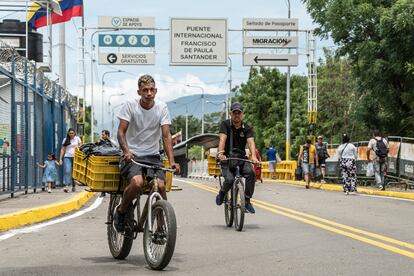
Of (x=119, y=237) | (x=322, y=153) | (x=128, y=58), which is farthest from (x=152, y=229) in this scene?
(x=128, y=58)

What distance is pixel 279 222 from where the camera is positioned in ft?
36.4

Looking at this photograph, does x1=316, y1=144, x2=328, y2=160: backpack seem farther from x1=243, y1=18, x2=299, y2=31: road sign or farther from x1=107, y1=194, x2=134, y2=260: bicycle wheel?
x1=107, y1=194, x2=134, y2=260: bicycle wheel

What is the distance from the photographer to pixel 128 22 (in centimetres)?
3366

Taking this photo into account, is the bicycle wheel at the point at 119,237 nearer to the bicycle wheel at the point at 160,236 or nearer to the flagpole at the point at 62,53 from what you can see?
the bicycle wheel at the point at 160,236

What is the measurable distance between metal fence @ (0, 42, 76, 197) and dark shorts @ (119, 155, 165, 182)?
27.6ft

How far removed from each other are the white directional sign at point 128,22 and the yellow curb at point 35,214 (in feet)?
64.6

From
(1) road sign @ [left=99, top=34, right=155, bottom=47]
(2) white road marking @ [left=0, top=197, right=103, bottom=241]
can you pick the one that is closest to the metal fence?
(2) white road marking @ [left=0, top=197, right=103, bottom=241]

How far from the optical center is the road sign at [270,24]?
34.2m

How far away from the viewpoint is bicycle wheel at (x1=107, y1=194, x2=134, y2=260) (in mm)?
6906

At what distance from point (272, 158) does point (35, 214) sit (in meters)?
24.5

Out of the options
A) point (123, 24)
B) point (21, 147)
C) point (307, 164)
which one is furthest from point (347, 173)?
point (123, 24)

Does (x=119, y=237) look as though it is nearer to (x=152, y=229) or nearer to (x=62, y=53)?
(x=152, y=229)

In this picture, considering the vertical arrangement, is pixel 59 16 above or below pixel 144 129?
above

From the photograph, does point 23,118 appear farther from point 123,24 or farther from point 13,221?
point 123,24
